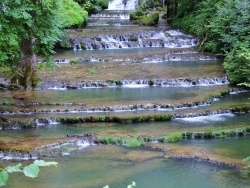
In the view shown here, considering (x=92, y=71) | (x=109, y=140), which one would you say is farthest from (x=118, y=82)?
(x=109, y=140)

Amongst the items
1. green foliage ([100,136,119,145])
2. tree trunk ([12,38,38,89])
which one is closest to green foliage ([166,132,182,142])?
green foliage ([100,136,119,145])

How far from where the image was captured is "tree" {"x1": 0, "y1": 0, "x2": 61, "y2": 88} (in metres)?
10.9

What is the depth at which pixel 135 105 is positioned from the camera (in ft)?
44.9

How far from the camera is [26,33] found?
12.9 m

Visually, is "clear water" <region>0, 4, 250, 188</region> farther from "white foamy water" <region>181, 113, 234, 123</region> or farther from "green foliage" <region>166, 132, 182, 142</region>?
"green foliage" <region>166, 132, 182, 142</region>

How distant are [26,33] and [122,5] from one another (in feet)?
113

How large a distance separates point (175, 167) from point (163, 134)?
2.18m

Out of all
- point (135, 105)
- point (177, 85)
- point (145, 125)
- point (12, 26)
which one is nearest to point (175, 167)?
point (145, 125)

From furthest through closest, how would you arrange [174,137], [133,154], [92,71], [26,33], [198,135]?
[92,71], [26,33], [198,135], [174,137], [133,154]

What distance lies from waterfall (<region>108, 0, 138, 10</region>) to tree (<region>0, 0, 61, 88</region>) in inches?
1242

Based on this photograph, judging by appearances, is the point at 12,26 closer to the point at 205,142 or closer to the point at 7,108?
the point at 7,108

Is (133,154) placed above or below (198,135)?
below

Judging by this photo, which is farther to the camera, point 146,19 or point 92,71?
point 146,19

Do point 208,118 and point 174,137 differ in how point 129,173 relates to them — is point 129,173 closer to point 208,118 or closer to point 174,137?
point 174,137
